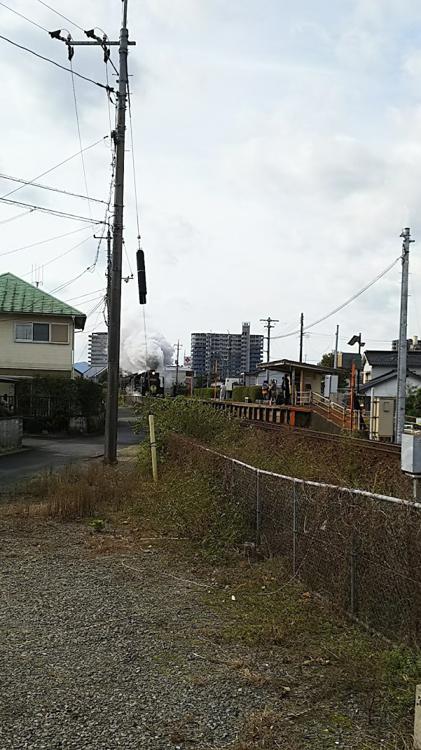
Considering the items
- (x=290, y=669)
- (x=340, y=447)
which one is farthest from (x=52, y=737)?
(x=340, y=447)

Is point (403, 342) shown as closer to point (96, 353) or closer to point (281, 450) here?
point (281, 450)

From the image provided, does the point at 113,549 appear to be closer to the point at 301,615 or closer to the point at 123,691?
the point at 301,615

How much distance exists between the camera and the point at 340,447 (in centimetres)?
1139

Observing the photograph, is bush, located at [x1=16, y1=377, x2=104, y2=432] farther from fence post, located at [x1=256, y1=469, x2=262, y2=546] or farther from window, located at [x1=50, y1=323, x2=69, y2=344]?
fence post, located at [x1=256, y1=469, x2=262, y2=546]

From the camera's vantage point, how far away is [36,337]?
34375mm

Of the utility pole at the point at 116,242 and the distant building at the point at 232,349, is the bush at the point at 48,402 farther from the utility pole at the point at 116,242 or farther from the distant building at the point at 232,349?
the distant building at the point at 232,349

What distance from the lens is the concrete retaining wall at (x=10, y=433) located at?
21612 mm

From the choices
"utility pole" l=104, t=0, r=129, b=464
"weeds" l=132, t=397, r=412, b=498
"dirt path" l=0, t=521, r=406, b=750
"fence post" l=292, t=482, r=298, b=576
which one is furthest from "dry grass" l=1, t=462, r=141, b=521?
"fence post" l=292, t=482, r=298, b=576

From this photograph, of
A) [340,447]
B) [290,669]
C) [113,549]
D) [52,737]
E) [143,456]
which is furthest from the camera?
[143,456]

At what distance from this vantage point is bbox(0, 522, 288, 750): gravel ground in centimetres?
374

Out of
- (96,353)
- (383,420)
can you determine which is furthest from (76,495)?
(96,353)

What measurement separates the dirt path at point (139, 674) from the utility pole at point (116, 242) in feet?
32.5

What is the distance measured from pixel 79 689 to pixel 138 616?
4.89 feet

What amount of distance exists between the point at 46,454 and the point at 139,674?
17284 mm
